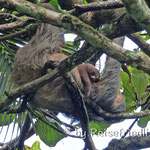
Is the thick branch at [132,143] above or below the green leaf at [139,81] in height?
below

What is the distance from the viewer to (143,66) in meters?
3.21

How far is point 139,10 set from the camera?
277 cm

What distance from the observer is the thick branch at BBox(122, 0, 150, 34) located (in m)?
2.69

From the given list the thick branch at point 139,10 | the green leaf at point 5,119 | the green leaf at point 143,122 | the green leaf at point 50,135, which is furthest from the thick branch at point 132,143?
the thick branch at point 139,10

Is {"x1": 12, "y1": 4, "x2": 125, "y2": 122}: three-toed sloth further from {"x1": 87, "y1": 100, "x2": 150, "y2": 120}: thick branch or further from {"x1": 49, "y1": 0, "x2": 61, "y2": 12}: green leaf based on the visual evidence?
{"x1": 49, "y1": 0, "x2": 61, "y2": 12}: green leaf

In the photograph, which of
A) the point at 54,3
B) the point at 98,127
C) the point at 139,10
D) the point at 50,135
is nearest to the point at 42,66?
the point at 54,3

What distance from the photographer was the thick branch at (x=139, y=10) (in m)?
2.69

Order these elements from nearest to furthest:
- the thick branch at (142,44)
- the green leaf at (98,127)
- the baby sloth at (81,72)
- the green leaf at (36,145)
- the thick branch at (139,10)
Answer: the thick branch at (139,10), the thick branch at (142,44), the baby sloth at (81,72), the green leaf at (98,127), the green leaf at (36,145)

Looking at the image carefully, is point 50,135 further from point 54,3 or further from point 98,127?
point 54,3

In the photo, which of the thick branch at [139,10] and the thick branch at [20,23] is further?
the thick branch at [20,23]

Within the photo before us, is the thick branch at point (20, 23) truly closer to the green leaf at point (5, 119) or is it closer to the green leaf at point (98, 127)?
the green leaf at point (5, 119)

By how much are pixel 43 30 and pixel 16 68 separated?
2.97 ft

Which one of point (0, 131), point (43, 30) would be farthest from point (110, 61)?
point (0, 131)

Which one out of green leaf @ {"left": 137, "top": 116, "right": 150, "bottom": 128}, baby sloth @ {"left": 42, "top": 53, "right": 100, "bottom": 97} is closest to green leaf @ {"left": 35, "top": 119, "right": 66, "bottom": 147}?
baby sloth @ {"left": 42, "top": 53, "right": 100, "bottom": 97}
